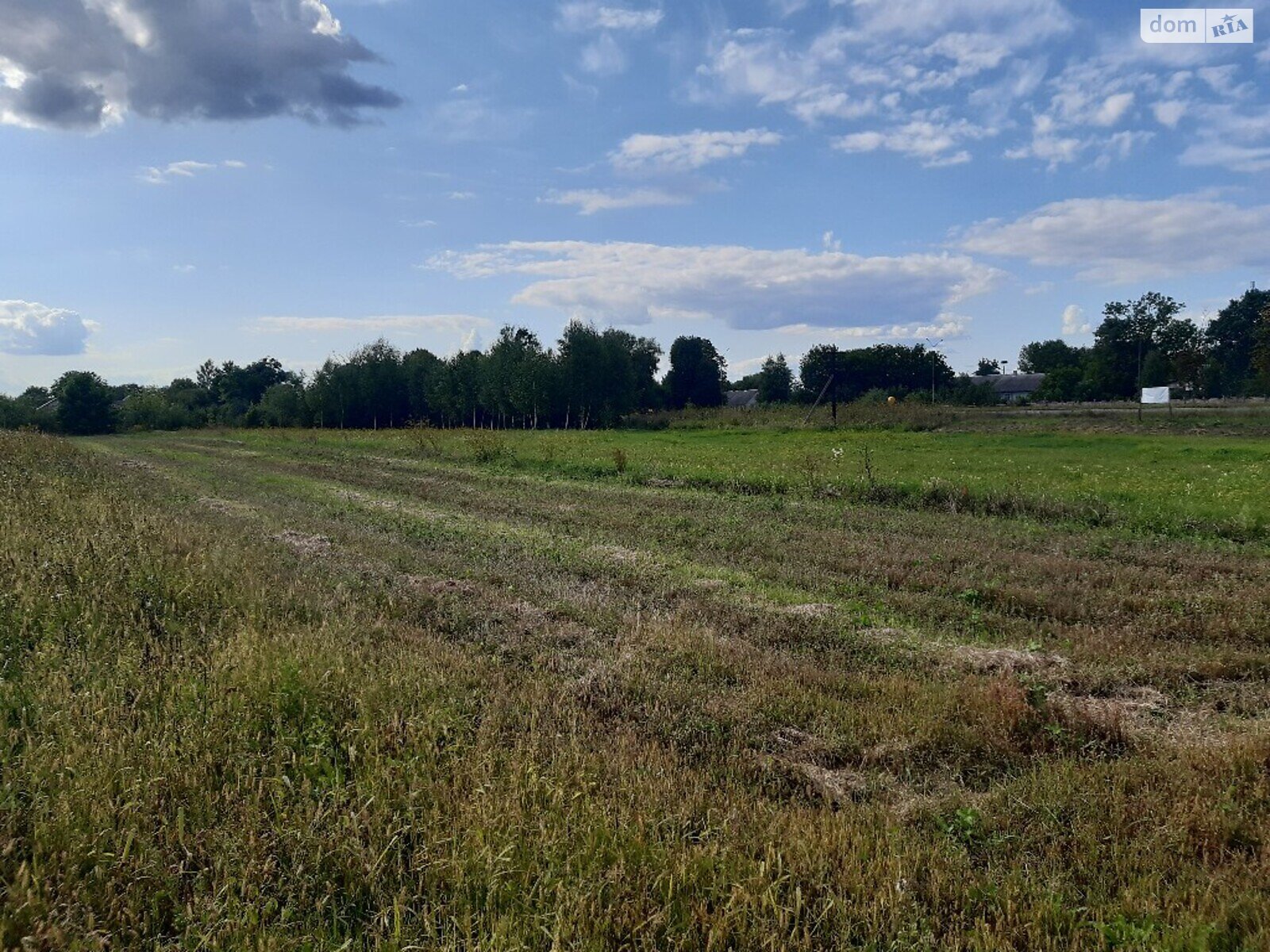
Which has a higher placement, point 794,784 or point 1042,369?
point 1042,369

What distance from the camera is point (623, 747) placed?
501 centimetres

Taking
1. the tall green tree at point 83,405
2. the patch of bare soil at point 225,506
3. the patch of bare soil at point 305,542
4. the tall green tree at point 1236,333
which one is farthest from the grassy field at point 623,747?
the tall green tree at point 1236,333

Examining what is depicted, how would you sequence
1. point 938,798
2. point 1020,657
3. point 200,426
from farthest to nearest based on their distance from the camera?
point 200,426
point 1020,657
point 938,798

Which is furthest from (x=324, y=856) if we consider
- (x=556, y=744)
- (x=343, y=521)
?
(x=343, y=521)

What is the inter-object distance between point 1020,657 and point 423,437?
37.0 m

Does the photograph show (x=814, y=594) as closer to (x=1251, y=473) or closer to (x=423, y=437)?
(x=1251, y=473)

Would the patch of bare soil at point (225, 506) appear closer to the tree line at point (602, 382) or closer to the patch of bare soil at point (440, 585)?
the patch of bare soil at point (440, 585)

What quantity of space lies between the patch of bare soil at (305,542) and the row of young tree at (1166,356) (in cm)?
9767

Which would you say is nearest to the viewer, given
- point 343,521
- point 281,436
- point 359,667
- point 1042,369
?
point 359,667

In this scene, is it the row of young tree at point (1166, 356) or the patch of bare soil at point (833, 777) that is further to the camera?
the row of young tree at point (1166, 356)

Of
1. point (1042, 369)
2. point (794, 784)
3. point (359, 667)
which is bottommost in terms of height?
point (794, 784)

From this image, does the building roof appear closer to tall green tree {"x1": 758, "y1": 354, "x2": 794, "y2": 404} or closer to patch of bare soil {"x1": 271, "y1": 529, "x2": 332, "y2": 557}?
tall green tree {"x1": 758, "y1": 354, "x2": 794, "y2": 404}

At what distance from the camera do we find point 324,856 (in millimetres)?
3742

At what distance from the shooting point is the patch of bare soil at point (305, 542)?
11.9 meters
